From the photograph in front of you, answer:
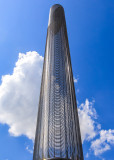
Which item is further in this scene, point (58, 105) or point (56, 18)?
point (56, 18)

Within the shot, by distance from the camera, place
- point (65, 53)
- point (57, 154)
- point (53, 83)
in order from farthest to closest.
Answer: point (65, 53) < point (53, 83) < point (57, 154)

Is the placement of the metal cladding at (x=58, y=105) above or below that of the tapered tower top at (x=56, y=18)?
below

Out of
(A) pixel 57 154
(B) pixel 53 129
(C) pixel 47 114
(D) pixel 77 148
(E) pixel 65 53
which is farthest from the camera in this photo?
(E) pixel 65 53

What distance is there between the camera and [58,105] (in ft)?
43.9

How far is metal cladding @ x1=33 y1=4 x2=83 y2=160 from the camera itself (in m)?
11.2

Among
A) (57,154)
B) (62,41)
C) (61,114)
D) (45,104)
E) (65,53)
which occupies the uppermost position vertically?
(62,41)

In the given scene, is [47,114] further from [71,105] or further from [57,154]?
[57,154]

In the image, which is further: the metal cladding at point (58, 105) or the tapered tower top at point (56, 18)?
the tapered tower top at point (56, 18)

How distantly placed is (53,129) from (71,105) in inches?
93.1

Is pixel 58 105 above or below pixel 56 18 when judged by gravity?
below

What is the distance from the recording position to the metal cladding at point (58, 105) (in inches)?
439

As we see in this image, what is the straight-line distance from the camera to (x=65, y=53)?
1669cm

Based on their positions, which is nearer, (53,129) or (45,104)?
(53,129)

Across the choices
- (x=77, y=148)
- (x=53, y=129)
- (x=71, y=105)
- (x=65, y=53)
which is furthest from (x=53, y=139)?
(x=65, y=53)
